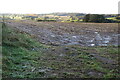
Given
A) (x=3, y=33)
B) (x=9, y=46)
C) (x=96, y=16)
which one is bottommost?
(x=9, y=46)

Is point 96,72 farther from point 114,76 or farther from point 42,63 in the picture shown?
point 42,63

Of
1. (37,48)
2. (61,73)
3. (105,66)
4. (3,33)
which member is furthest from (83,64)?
(3,33)

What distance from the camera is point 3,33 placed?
1161 centimetres

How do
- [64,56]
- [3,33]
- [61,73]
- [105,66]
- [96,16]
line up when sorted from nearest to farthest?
[61,73]
[105,66]
[64,56]
[3,33]
[96,16]

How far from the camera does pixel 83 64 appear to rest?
28.4 feet

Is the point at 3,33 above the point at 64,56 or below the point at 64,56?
above

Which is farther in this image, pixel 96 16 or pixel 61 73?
pixel 96 16

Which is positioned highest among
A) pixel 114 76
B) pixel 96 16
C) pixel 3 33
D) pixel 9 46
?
pixel 96 16

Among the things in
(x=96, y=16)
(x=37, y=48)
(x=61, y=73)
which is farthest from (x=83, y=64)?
(x=96, y=16)

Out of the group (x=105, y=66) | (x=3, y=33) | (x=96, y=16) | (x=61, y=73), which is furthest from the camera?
(x=96, y=16)

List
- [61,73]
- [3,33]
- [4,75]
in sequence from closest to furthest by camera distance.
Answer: [4,75] < [61,73] < [3,33]

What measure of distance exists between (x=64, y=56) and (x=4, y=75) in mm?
4238

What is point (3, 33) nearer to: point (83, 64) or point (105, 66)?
point (83, 64)

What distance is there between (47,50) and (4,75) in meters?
5.12
